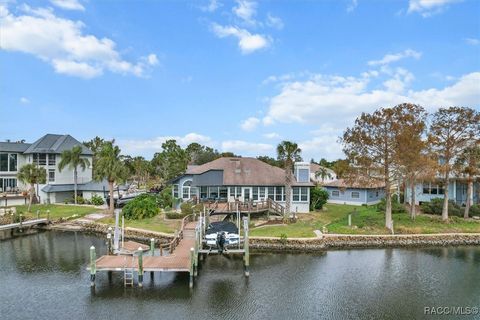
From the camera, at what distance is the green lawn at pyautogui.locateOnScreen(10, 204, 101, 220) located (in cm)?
4141

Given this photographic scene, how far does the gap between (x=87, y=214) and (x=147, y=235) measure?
43.4 ft

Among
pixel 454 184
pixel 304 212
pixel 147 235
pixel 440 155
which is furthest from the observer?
pixel 454 184

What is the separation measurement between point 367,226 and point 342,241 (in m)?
4.28

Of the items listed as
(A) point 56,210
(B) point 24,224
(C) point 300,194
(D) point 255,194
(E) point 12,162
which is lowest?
(B) point 24,224

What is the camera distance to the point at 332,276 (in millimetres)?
22266

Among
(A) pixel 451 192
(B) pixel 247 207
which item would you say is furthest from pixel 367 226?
(A) pixel 451 192

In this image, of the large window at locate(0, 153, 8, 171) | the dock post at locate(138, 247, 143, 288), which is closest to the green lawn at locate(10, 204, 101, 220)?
the large window at locate(0, 153, 8, 171)

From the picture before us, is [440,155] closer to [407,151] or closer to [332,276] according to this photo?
[407,151]

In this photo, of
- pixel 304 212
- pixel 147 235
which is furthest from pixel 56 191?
pixel 304 212

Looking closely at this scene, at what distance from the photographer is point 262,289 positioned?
66.0 feet

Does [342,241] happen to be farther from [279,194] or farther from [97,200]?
[97,200]

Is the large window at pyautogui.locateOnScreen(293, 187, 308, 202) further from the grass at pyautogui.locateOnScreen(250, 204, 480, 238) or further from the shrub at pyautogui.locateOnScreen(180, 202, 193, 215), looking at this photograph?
the shrub at pyautogui.locateOnScreen(180, 202, 193, 215)

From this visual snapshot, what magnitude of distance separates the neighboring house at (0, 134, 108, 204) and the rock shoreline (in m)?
22.8

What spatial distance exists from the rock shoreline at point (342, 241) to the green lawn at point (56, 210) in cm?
1253
